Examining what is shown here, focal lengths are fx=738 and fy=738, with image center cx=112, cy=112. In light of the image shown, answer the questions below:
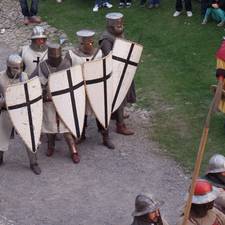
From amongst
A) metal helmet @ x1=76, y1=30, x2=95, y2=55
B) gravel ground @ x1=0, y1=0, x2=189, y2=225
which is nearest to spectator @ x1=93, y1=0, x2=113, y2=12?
gravel ground @ x1=0, y1=0, x2=189, y2=225

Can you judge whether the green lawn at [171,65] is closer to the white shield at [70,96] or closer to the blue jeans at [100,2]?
the blue jeans at [100,2]

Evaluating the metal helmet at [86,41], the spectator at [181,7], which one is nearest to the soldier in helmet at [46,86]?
the metal helmet at [86,41]

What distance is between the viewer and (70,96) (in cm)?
941

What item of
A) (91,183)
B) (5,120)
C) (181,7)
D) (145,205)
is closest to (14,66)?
(5,120)

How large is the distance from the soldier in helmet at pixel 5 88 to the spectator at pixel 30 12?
6.58 meters

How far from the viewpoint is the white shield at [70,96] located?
30.4ft

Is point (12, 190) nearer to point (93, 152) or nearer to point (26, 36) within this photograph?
point (93, 152)

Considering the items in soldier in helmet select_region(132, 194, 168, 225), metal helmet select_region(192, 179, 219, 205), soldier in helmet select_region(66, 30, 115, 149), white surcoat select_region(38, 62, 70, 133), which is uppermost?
metal helmet select_region(192, 179, 219, 205)

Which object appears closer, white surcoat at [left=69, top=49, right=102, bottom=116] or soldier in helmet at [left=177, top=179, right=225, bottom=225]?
soldier in helmet at [left=177, top=179, right=225, bottom=225]

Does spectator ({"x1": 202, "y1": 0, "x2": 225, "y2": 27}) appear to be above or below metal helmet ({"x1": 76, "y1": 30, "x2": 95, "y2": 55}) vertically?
below

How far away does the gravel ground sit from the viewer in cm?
856

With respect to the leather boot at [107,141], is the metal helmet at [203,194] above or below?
above

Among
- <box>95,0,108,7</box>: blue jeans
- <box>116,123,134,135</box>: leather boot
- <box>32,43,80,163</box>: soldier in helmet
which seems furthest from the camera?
<box>95,0,108,7</box>: blue jeans

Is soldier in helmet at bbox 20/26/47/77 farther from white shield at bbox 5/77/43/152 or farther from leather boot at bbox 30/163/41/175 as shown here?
leather boot at bbox 30/163/41/175
